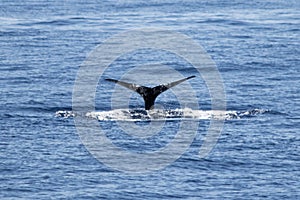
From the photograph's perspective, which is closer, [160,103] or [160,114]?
[160,114]

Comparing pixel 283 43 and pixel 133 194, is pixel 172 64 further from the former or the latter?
pixel 133 194

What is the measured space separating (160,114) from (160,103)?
294 cm

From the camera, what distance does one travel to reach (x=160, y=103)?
49.1 metres

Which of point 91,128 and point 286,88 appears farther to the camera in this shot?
point 286,88

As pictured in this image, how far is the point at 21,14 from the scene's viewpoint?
80.9 m

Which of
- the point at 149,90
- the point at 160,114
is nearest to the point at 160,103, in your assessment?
the point at 160,114

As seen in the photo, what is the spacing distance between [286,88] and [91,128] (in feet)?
39.7

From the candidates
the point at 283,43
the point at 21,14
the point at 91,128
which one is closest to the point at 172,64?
the point at 283,43

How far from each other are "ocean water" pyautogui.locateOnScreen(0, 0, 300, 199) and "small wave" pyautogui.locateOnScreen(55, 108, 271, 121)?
0.22 meters

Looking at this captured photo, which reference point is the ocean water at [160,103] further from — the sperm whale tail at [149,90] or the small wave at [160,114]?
the sperm whale tail at [149,90]

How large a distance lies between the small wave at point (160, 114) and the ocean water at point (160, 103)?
22 cm

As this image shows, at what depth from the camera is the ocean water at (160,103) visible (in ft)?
120

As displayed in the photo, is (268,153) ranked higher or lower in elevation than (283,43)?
lower

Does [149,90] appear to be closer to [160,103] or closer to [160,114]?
[160,114]
